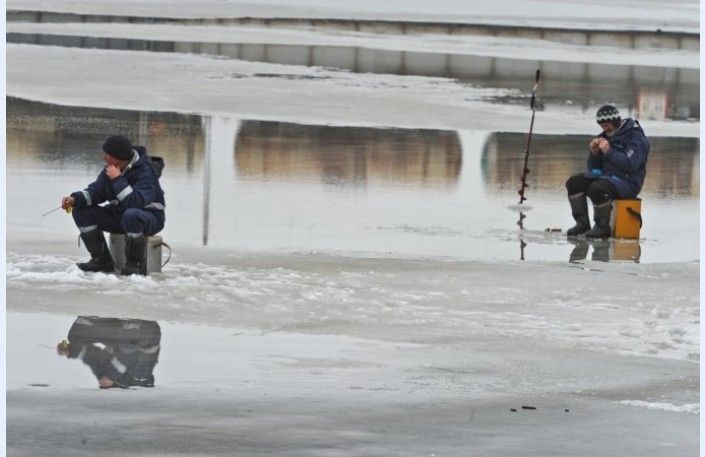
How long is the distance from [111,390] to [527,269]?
5.38 meters

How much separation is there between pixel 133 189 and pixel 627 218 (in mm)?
5121

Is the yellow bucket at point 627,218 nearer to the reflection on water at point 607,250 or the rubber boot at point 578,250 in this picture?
the reflection on water at point 607,250

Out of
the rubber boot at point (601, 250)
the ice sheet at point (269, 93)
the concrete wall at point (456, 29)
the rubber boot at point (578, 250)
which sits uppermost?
the concrete wall at point (456, 29)

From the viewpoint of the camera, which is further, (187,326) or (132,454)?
(187,326)

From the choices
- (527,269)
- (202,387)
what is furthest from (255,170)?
(202,387)

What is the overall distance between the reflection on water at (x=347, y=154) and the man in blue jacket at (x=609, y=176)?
3681 mm

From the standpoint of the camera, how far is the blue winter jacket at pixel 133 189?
13320 millimetres

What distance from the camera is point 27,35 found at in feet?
141

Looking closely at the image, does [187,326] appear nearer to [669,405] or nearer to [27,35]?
[669,405]

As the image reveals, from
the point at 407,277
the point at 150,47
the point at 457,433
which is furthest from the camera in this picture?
the point at 150,47

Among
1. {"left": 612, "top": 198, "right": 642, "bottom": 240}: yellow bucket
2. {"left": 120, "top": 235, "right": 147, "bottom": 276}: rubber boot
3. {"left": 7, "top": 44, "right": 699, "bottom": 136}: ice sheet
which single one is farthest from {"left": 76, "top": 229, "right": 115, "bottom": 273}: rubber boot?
{"left": 7, "top": 44, "right": 699, "bottom": 136}: ice sheet

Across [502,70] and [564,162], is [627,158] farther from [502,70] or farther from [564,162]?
[502,70]

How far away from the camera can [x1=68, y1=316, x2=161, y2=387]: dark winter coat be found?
32.9 feet

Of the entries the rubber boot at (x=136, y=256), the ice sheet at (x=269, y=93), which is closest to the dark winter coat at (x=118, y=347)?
the rubber boot at (x=136, y=256)
